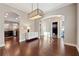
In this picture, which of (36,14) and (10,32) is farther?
(10,32)

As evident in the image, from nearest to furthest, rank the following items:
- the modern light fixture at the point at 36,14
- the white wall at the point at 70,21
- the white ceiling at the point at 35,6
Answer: the white ceiling at the point at 35,6, the modern light fixture at the point at 36,14, the white wall at the point at 70,21

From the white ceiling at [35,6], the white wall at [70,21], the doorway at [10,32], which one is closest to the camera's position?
the white ceiling at [35,6]

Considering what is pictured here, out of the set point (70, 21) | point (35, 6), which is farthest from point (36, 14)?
point (70, 21)

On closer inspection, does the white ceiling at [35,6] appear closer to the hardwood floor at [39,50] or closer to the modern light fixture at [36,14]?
the modern light fixture at [36,14]

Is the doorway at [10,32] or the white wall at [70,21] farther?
the doorway at [10,32]

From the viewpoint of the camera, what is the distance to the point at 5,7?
3893 mm

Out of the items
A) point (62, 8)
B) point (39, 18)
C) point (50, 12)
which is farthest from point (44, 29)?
point (62, 8)

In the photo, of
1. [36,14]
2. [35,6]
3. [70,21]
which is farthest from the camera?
[70,21]

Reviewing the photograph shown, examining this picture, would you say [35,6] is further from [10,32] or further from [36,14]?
[10,32]

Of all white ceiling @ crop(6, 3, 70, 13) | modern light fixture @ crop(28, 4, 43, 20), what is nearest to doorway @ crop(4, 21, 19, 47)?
white ceiling @ crop(6, 3, 70, 13)

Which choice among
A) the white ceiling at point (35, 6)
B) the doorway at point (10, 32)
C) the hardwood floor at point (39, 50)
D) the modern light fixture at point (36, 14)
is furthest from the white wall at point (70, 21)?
the doorway at point (10, 32)

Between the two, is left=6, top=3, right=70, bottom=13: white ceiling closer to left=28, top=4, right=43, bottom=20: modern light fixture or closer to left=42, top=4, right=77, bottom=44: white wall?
left=28, top=4, right=43, bottom=20: modern light fixture

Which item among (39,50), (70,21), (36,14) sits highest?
(36,14)

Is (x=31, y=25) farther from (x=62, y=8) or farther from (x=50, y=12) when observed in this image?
(x=62, y=8)
